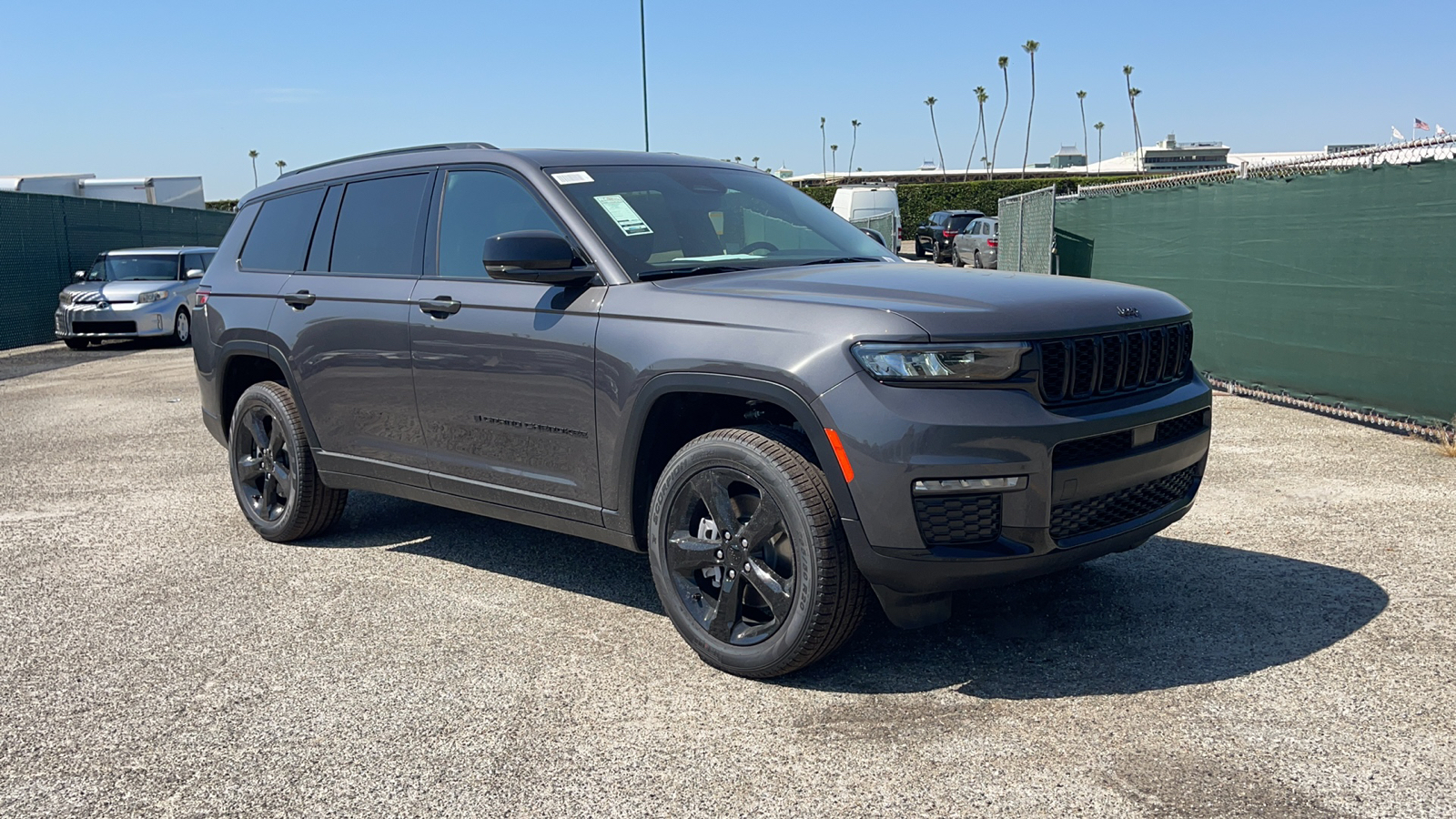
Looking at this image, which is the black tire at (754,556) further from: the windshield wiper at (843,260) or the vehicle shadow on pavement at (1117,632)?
the windshield wiper at (843,260)

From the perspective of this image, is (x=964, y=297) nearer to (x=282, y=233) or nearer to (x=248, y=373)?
(x=282, y=233)

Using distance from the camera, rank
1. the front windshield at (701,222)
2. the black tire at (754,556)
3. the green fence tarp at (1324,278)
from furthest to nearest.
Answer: the green fence tarp at (1324,278), the front windshield at (701,222), the black tire at (754,556)

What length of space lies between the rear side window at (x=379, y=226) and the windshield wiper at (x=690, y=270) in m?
1.31

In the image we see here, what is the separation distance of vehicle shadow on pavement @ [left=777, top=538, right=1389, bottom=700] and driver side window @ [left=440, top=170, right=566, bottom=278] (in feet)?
6.85

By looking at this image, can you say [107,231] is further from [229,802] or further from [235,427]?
[229,802]

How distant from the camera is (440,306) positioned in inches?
198

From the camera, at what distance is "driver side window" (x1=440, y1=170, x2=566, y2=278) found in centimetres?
490

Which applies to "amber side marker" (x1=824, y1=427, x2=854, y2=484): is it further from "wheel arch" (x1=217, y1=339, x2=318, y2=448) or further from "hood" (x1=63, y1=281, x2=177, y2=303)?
"hood" (x1=63, y1=281, x2=177, y2=303)

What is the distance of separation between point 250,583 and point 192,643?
0.84 m

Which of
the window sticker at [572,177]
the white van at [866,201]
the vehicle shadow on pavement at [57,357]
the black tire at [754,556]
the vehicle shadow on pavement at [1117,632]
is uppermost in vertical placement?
the white van at [866,201]

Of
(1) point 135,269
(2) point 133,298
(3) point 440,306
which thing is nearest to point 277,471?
(3) point 440,306

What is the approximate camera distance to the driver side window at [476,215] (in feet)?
16.1

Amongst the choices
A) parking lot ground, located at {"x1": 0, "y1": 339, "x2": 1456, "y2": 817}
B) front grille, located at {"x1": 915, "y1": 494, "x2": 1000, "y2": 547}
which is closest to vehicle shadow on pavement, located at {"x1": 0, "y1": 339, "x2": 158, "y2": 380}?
parking lot ground, located at {"x1": 0, "y1": 339, "x2": 1456, "y2": 817}

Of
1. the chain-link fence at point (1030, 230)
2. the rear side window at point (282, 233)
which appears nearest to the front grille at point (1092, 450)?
the rear side window at point (282, 233)
